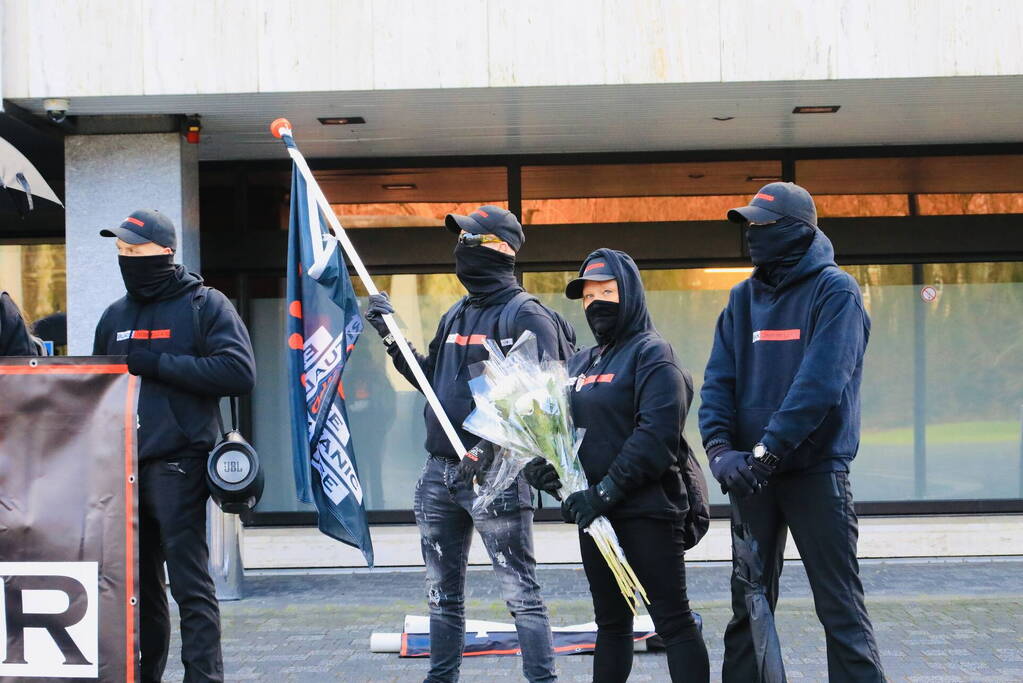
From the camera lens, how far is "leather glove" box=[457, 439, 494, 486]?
4852 millimetres

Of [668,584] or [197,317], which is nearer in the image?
[668,584]

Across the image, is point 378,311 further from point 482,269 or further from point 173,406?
point 173,406

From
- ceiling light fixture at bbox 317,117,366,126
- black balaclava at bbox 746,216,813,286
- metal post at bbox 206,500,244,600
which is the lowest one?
metal post at bbox 206,500,244,600

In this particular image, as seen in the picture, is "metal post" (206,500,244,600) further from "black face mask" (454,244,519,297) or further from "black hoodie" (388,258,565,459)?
"black face mask" (454,244,519,297)

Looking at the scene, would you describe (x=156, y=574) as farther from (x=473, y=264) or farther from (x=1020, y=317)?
(x=1020, y=317)

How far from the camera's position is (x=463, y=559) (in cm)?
524

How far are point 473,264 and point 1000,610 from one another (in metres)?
4.29

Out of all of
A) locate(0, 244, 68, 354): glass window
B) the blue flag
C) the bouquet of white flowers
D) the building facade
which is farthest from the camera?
locate(0, 244, 68, 354): glass window

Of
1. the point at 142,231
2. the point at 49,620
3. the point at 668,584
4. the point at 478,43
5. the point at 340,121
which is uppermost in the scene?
the point at 478,43

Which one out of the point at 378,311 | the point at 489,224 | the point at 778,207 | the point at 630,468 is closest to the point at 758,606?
the point at 630,468


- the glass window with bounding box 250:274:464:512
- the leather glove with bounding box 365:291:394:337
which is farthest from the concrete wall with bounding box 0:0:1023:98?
the leather glove with bounding box 365:291:394:337

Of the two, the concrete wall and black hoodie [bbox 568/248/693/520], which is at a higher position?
the concrete wall

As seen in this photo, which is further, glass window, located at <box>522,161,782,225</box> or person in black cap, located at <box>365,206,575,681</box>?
glass window, located at <box>522,161,782,225</box>

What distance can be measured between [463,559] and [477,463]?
60 centimetres
